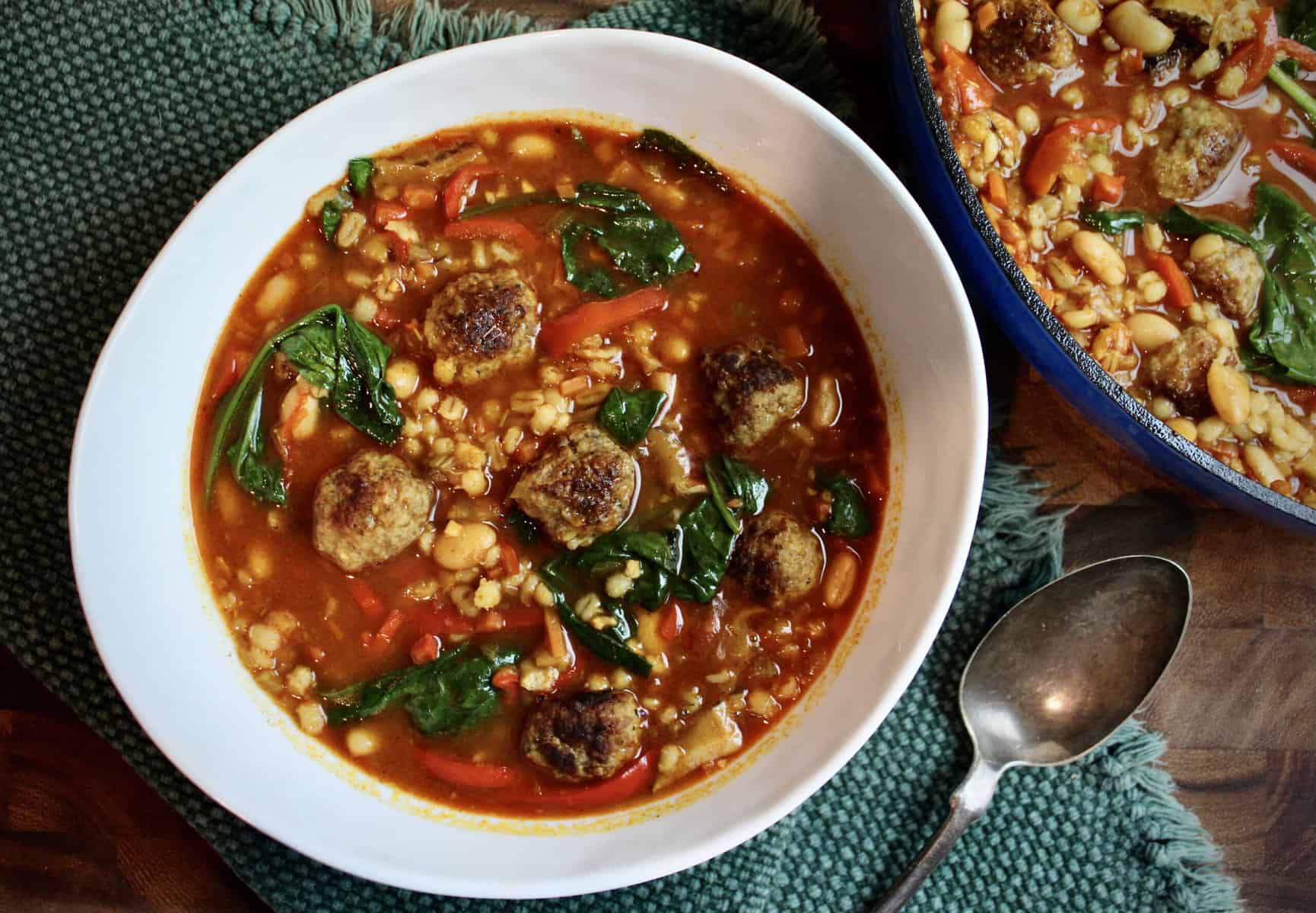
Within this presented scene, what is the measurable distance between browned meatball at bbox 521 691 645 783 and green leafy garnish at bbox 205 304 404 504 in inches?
46.9

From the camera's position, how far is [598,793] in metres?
4.09

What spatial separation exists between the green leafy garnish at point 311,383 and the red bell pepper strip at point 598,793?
1.43 m

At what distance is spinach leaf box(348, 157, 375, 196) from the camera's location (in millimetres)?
4160

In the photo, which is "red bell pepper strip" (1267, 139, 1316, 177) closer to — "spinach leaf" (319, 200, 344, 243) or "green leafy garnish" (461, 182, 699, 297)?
"green leafy garnish" (461, 182, 699, 297)

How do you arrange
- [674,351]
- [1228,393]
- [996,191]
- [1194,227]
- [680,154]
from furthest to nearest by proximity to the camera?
[1194,227]
[996,191]
[1228,393]
[680,154]
[674,351]

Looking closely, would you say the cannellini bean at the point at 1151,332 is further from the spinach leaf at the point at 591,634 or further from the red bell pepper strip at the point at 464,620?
the red bell pepper strip at the point at 464,620

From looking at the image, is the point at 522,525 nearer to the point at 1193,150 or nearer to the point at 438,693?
the point at 438,693

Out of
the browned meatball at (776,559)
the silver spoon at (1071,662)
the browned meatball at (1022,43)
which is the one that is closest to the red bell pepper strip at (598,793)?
the browned meatball at (776,559)

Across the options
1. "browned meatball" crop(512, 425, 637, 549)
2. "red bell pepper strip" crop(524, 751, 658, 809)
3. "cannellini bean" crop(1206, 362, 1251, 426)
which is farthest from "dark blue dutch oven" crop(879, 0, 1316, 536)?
"red bell pepper strip" crop(524, 751, 658, 809)

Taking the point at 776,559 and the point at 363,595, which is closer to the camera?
the point at 776,559

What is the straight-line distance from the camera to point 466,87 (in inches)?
161

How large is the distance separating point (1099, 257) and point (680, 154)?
174 cm

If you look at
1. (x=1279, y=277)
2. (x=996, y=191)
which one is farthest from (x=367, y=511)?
(x=1279, y=277)

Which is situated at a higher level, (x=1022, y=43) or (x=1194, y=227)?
(x=1022, y=43)
